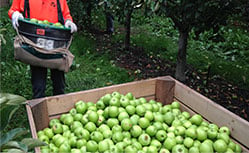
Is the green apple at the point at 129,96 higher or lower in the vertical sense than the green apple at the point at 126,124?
higher

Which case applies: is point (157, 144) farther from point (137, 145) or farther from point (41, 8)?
point (41, 8)

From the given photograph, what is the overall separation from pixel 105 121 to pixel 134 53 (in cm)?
379

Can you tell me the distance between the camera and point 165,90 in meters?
2.95

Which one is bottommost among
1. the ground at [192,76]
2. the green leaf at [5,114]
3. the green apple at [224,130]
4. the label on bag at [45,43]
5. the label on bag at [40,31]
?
the ground at [192,76]

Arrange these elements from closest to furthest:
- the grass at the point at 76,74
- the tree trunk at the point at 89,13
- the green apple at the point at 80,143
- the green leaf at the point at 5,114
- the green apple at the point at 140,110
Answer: the green leaf at the point at 5,114, the green apple at the point at 80,143, the green apple at the point at 140,110, the grass at the point at 76,74, the tree trunk at the point at 89,13

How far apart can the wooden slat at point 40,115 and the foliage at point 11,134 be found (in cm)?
76

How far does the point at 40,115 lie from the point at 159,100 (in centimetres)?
126

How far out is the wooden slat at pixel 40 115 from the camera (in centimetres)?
235

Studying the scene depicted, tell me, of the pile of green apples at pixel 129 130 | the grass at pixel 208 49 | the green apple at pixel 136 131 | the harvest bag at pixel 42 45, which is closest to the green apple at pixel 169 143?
the pile of green apples at pixel 129 130

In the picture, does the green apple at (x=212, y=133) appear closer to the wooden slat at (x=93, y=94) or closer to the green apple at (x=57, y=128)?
the wooden slat at (x=93, y=94)

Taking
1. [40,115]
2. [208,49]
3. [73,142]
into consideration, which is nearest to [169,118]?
[73,142]

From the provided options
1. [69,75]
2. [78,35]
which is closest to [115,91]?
[69,75]

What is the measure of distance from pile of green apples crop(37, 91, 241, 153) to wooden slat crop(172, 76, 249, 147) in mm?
66

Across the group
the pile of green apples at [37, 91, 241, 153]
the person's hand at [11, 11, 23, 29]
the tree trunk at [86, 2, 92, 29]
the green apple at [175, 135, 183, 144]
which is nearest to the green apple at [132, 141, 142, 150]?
the pile of green apples at [37, 91, 241, 153]
